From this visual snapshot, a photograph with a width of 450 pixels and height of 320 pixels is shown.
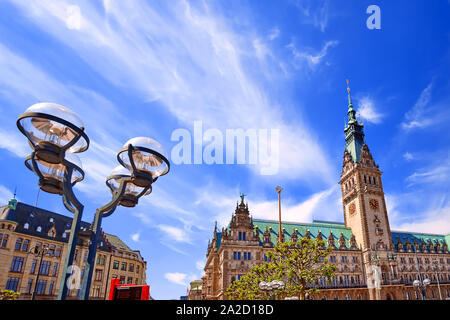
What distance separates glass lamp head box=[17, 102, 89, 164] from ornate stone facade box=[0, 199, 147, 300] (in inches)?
1575

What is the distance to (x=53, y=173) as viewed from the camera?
12.9m

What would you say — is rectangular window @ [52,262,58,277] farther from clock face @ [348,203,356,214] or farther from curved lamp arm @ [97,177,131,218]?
clock face @ [348,203,356,214]

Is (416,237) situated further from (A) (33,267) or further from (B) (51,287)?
(A) (33,267)

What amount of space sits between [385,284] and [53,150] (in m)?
85.0

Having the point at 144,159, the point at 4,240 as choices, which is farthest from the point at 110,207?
the point at 4,240

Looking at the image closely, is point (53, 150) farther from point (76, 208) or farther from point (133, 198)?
point (133, 198)

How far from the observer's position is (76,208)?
37.1ft

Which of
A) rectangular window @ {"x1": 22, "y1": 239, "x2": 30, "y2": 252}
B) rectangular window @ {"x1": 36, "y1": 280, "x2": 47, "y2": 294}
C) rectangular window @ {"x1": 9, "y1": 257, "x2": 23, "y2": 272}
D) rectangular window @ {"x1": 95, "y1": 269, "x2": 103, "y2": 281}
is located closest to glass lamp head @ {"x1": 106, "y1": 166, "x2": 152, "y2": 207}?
rectangular window @ {"x1": 9, "y1": 257, "x2": 23, "y2": 272}

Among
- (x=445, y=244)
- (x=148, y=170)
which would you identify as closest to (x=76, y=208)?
(x=148, y=170)

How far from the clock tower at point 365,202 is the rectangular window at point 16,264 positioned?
249 feet

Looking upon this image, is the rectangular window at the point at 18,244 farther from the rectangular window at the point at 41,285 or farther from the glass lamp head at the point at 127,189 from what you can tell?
the glass lamp head at the point at 127,189

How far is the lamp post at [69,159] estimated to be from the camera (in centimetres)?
1054

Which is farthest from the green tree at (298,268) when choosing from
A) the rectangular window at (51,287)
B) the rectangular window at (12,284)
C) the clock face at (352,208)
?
the clock face at (352,208)
